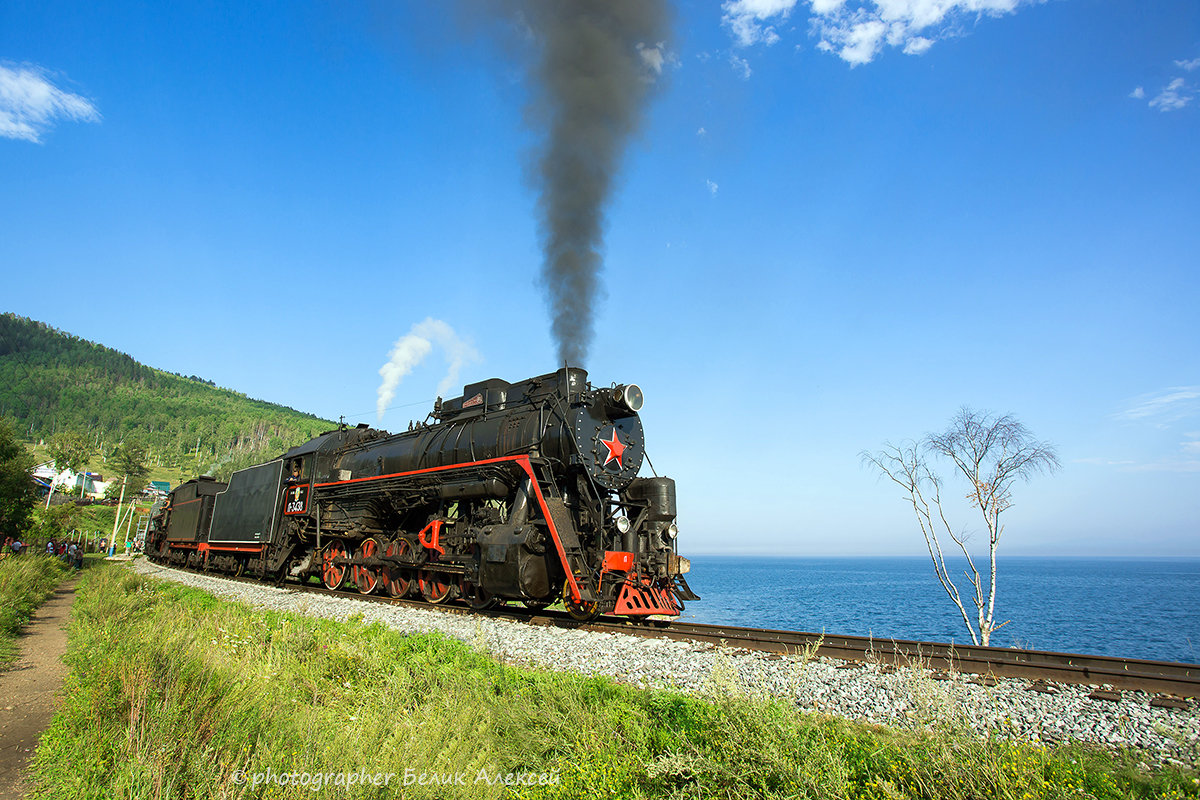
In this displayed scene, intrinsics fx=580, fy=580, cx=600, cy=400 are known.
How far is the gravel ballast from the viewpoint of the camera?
4320 mm

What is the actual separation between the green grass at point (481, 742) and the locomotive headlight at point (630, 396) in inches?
224

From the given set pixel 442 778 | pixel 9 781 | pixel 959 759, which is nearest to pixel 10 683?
pixel 9 781

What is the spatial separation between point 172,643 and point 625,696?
5027mm

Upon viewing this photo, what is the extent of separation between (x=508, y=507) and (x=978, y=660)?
7835 millimetres

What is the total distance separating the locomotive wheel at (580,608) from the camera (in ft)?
32.7

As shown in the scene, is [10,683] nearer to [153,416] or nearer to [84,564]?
[84,564]

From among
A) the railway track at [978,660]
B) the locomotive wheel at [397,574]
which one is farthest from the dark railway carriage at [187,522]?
the railway track at [978,660]

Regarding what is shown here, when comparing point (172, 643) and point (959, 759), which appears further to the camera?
point (172, 643)

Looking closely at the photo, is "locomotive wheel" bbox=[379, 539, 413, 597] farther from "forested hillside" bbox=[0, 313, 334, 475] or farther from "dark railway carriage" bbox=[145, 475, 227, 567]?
"forested hillside" bbox=[0, 313, 334, 475]

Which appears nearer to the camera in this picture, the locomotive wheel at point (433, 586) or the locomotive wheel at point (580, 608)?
the locomotive wheel at point (580, 608)

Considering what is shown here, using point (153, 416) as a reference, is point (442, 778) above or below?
below

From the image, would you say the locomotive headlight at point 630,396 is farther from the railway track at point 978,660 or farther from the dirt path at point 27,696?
the dirt path at point 27,696

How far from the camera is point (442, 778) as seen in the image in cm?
363

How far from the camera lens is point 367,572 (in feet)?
49.0
